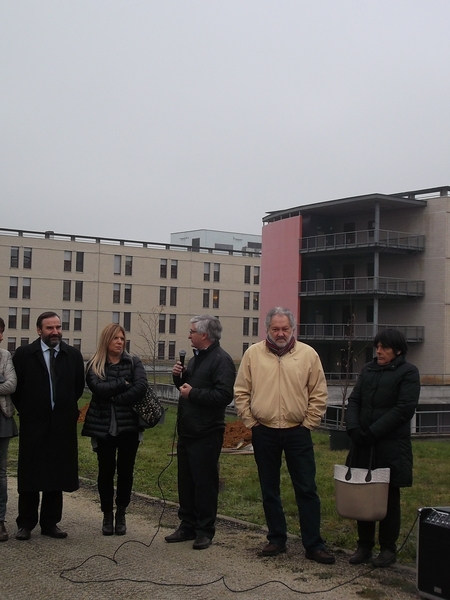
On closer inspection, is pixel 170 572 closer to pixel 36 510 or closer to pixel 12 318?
pixel 36 510

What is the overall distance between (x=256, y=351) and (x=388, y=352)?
119 centimetres

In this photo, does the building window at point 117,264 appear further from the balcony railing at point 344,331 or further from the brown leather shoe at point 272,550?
the brown leather shoe at point 272,550

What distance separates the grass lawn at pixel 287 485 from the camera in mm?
8211

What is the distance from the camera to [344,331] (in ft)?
184

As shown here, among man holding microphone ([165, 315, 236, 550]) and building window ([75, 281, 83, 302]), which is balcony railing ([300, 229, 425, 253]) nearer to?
building window ([75, 281, 83, 302])

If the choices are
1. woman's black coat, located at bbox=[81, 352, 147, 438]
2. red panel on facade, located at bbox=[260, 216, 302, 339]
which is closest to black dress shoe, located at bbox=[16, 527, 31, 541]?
woman's black coat, located at bbox=[81, 352, 147, 438]

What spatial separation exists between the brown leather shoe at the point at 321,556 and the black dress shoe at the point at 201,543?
3.12ft

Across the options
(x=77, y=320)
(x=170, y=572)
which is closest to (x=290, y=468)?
(x=170, y=572)

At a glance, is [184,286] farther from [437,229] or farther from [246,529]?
[246,529]

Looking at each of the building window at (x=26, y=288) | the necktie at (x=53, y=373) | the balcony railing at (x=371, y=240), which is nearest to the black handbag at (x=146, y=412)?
the necktie at (x=53, y=373)

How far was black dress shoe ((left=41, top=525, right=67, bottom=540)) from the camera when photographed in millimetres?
7680

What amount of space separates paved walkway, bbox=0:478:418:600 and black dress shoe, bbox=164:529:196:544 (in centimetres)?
9

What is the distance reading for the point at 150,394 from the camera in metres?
7.89

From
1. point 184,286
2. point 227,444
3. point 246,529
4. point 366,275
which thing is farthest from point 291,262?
point 246,529
